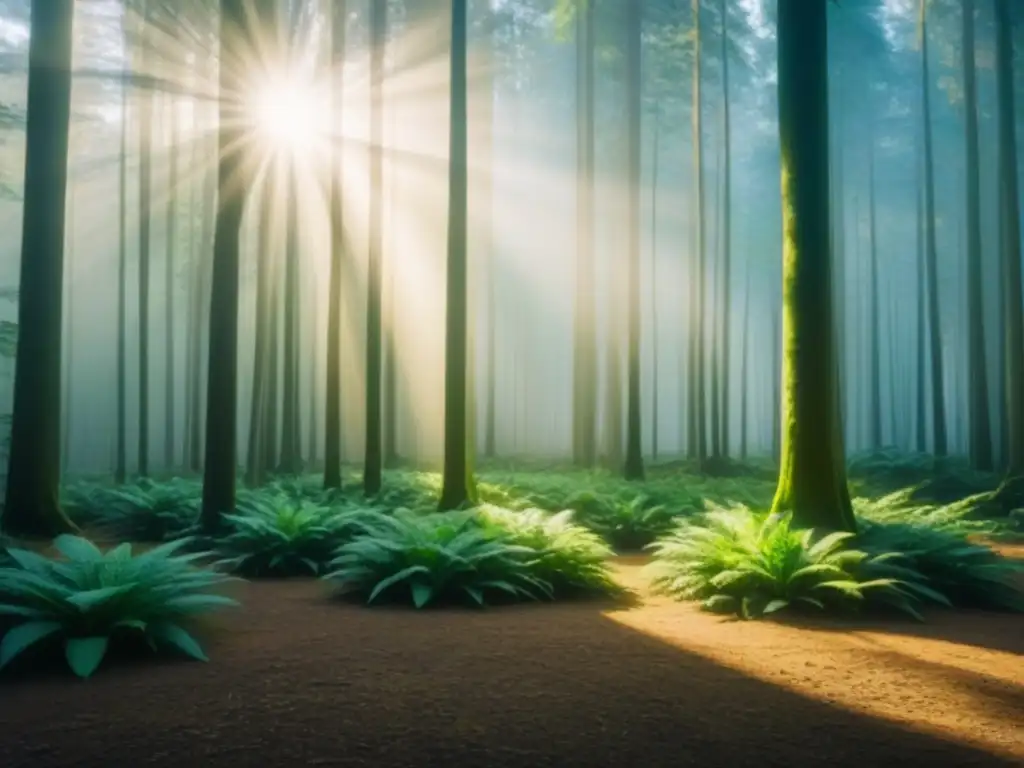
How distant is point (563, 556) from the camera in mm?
7914

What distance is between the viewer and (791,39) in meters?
8.91

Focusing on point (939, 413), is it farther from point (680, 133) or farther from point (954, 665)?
point (954, 665)

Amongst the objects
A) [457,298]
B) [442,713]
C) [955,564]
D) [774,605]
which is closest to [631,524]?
[457,298]

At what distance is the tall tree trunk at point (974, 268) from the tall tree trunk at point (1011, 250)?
2.78 feet

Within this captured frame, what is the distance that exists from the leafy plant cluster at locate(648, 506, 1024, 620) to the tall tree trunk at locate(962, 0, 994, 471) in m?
12.8

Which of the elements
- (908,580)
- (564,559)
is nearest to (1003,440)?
(908,580)

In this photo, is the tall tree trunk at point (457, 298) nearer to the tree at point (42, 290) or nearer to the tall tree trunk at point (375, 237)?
the tall tree trunk at point (375, 237)

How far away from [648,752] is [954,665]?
283 centimetres

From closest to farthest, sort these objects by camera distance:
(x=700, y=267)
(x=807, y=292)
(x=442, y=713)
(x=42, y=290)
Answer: (x=442, y=713), (x=807, y=292), (x=42, y=290), (x=700, y=267)

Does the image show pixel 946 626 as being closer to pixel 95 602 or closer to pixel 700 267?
pixel 95 602

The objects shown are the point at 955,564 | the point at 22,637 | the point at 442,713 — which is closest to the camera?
the point at 442,713

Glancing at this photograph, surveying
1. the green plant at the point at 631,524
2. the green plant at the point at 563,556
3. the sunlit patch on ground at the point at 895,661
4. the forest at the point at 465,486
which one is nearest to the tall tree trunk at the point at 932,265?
the forest at the point at 465,486

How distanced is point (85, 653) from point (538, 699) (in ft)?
8.88

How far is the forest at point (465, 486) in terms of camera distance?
4082mm
